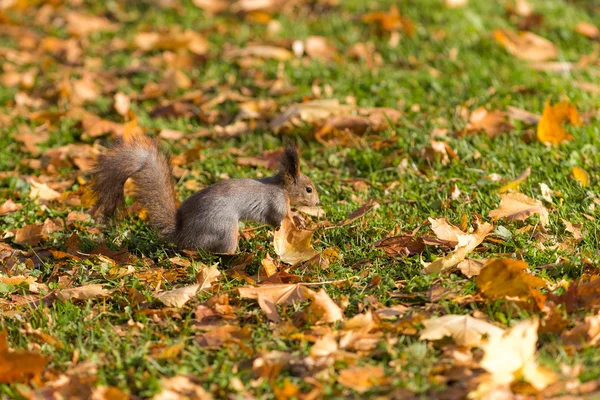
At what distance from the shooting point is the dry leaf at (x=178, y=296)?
3.07 m

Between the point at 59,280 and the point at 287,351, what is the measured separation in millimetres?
1173

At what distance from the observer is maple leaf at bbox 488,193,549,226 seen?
3598mm

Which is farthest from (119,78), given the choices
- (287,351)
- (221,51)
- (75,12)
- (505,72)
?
(287,351)

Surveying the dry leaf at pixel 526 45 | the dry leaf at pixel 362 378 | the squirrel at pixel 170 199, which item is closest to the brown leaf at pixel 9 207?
the squirrel at pixel 170 199

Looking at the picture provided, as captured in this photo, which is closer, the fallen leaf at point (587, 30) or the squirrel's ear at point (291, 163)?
the squirrel's ear at point (291, 163)

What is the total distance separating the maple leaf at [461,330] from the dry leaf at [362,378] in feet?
0.77

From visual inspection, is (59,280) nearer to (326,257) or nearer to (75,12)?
(326,257)

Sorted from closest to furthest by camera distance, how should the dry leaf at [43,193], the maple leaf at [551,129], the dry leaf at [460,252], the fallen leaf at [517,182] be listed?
the dry leaf at [460,252] → the fallen leaf at [517,182] → the dry leaf at [43,193] → the maple leaf at [551,129]

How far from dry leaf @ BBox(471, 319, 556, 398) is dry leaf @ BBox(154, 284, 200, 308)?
1.21m

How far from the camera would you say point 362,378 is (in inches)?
99.7

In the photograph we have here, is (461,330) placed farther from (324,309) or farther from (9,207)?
(9,207)

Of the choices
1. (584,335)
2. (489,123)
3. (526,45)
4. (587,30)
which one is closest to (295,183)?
(489,123)

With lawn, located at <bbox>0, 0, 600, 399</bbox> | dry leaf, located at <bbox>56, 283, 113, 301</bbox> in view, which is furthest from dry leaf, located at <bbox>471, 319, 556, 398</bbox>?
dry leaf, located at <bbox>56, 283, 113, 301</bbox>

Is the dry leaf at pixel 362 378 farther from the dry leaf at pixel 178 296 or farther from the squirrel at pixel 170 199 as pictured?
the squirrel at pixel 170 199
